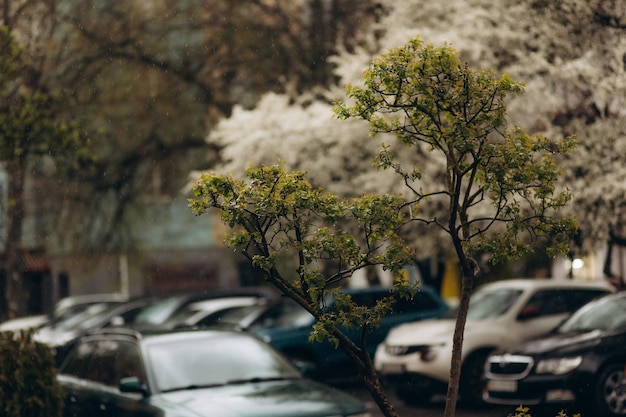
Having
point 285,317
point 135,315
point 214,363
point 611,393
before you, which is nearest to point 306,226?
point 214,363

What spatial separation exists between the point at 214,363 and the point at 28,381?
1802 millimetres

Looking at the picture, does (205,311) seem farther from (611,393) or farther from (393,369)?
(611,393)

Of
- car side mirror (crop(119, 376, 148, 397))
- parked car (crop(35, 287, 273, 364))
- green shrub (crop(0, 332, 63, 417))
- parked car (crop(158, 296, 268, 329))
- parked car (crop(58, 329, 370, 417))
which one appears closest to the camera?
parked car (crop(58, 329, 370, 417))

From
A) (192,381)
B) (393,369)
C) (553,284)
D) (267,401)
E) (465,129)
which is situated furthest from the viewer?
(553,284)

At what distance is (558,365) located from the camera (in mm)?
12055

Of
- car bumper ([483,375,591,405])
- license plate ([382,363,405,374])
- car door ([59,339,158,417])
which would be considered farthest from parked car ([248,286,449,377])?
car door ([59,339,158,417])

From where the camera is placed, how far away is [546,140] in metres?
6.11

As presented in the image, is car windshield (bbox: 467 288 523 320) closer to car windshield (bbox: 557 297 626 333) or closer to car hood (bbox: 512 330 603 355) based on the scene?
car windshield (bbox: 557 297 626 333)

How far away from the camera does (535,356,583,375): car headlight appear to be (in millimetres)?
11914

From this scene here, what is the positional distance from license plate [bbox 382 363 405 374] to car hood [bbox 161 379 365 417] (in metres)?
5.56

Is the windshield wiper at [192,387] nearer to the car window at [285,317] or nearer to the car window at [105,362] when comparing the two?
the car window at [105,362]

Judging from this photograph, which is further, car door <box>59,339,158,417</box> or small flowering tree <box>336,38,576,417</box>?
car door <box>59,339,158,417</box>

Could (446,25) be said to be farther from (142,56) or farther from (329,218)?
(329,218)

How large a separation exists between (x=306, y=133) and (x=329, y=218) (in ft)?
45.4
